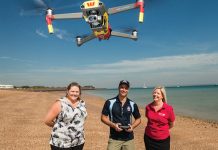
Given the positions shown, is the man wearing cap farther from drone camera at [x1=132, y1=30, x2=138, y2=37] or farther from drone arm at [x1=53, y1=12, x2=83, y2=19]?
drone camera at [x1=132, y1=30, x2=138, y2=37]

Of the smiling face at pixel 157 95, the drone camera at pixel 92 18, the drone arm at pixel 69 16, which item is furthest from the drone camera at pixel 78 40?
the smiling face at pixel 157 95

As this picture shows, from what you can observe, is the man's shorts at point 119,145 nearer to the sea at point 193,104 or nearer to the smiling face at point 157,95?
the smiling face at point 157,95

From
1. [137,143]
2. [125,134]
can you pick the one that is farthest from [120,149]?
[137,143]

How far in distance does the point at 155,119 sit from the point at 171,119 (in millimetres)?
308

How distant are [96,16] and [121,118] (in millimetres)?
5056

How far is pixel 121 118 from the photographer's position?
5.43 metres

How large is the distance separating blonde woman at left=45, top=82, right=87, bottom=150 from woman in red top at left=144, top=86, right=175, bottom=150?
1472 millimetres

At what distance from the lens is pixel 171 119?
5598mm

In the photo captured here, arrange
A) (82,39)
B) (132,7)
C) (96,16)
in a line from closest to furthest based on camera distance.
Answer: (96,16) → (132,7) → (82,39)

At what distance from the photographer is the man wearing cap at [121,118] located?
543cm

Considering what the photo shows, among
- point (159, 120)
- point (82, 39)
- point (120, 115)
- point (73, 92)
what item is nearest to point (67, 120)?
point (73, 92)

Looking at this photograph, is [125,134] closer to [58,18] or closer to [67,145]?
[67,145]

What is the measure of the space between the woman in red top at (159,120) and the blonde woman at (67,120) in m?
1.47

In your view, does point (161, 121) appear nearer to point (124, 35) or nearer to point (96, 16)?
point (96, 16)
